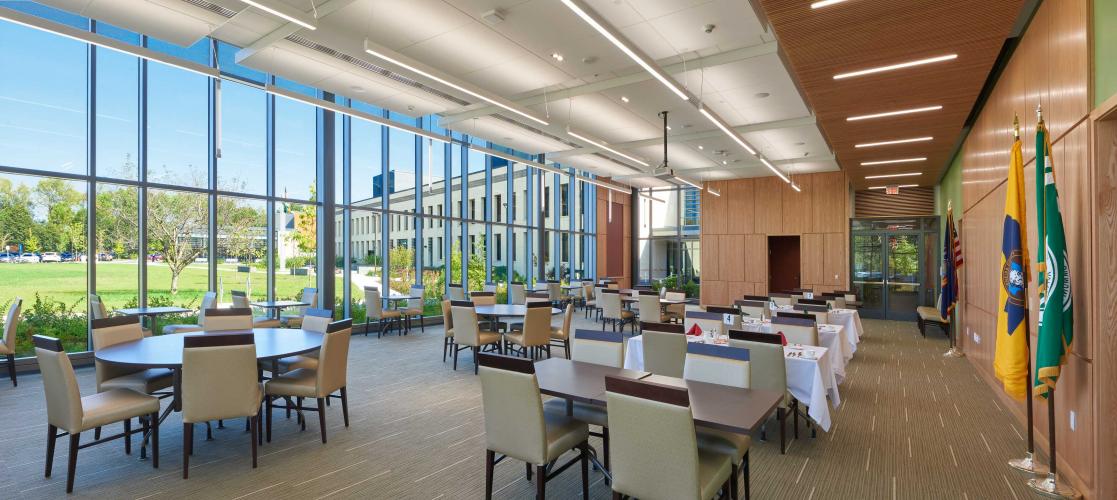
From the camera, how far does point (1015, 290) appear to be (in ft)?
11.7

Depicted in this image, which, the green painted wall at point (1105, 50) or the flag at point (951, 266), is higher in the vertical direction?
the green painted wall at point (1105, 50)

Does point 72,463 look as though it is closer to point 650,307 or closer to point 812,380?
point 812,380

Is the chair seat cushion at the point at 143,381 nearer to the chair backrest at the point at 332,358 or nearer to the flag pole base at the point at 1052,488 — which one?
the chair backrest at the point at 332,358

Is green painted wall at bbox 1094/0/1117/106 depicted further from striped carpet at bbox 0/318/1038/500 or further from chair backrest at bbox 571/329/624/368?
chair backrest at bbox 571/329/624/368

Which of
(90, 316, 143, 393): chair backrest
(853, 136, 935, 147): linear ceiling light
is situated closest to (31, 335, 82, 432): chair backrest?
(90, 316, 143, 393): chair backrest

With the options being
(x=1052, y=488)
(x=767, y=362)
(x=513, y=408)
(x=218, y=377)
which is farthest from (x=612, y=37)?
(x=1052, y=488)

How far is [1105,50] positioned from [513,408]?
Answer: 12.6 feet

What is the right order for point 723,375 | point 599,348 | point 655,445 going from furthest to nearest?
point 599,348
point 723,375
point 655,445

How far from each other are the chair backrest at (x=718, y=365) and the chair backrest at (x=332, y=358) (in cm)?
274

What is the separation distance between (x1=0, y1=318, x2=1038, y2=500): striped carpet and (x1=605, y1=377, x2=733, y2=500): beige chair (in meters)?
1.02

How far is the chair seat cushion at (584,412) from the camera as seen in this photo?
10.9 feet

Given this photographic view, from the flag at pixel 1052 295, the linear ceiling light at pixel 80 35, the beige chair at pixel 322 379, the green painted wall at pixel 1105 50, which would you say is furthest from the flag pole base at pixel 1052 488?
the linear ceiling light at pixel 80 35

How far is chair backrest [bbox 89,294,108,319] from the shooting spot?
6484 millimetres

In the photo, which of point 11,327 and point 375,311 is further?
point 375,311
